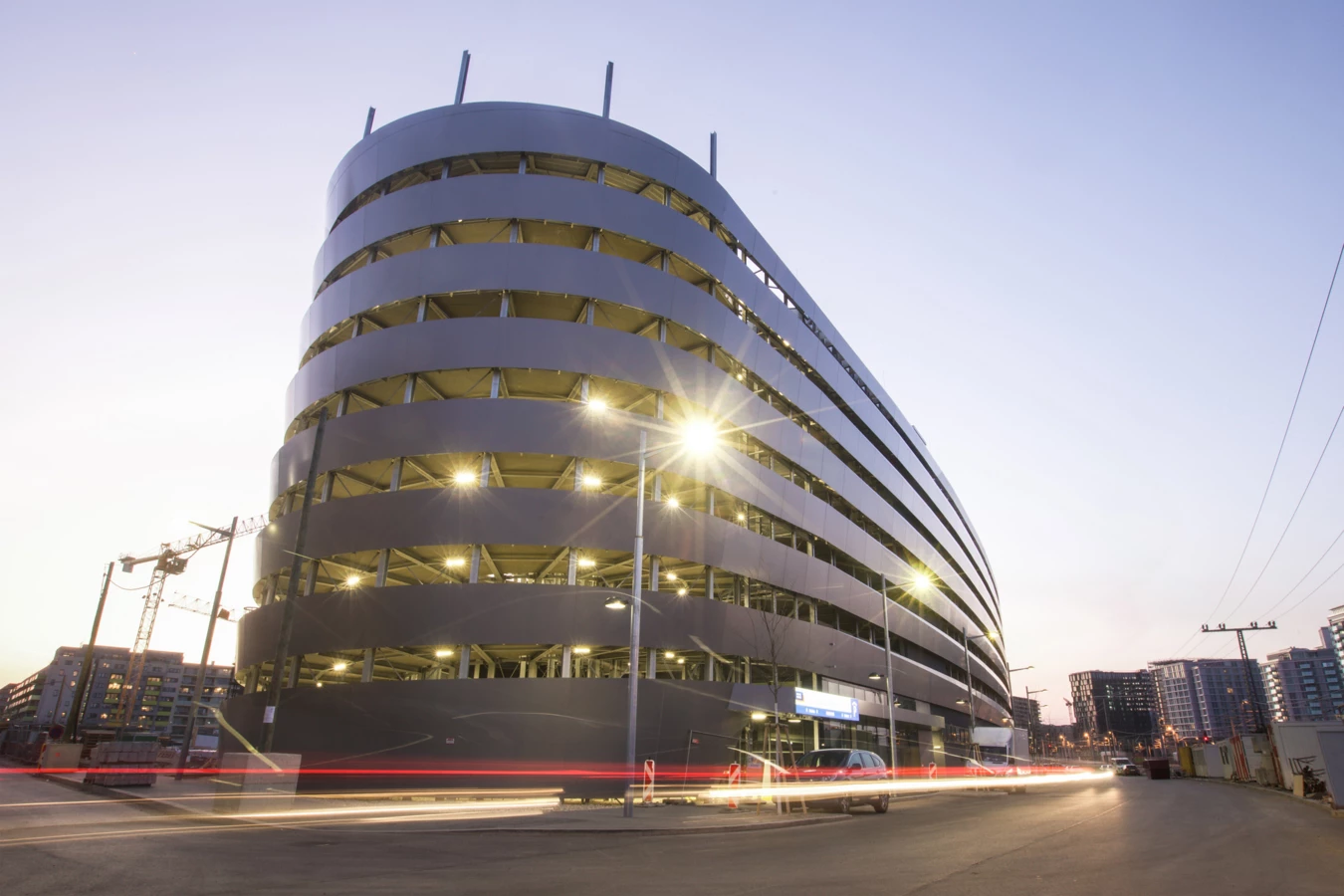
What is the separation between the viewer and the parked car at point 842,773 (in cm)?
2234

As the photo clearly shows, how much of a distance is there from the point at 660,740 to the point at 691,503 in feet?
36.7

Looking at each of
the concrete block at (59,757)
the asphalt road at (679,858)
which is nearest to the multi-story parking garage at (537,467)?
the concrete block at (59,757)

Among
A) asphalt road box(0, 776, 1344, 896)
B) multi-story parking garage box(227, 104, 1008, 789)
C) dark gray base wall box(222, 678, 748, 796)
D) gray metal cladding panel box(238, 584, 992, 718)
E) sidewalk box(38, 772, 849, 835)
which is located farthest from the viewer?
multi-story parking garage box(227, 104, 1008, 789)

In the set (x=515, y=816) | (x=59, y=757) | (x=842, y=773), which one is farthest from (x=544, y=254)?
(x=59, y=757)

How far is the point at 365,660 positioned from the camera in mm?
29609

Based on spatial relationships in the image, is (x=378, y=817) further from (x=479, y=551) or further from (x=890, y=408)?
(x=890, y=408)

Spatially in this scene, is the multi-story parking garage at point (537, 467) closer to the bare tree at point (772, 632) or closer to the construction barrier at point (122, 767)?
the bare tree at point (772, 632)

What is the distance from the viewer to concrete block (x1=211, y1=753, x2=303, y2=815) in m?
18.0

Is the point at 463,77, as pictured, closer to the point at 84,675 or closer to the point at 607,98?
the point at 607,98

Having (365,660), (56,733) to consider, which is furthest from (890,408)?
(56,733)

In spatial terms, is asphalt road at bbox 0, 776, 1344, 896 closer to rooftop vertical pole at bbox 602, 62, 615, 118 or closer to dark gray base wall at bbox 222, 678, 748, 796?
dark gray base wall at bbox 222, 678, 748, 796

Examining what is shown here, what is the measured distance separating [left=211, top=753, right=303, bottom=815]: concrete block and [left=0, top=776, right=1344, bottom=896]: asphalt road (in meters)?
1.47

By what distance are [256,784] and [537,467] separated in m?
16.6

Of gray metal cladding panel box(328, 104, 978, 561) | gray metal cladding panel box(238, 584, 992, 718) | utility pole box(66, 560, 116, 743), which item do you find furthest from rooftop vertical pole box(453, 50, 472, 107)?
utility pole box(66, 560, 116, 743)
